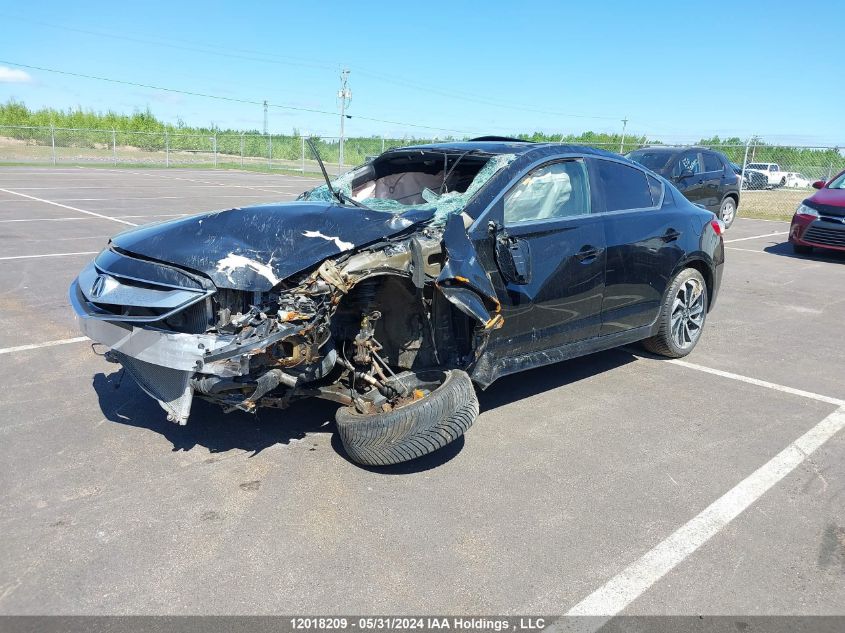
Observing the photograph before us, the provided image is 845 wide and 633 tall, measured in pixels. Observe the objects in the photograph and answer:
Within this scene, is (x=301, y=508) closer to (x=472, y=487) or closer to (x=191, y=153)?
(x=472, y=487)

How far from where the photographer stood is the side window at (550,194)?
4.52m

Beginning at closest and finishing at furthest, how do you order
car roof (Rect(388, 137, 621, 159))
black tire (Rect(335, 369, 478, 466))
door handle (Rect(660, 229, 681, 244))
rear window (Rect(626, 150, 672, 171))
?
black tire (Rect(335, 369, 478, 466)), car roof (Rect(388, 137, 621, 159)), door handle (Rect(660, 229, 681, 244)), rear window (Rect(626, 150, 672, 171))

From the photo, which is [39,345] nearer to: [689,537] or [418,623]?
[418,623]

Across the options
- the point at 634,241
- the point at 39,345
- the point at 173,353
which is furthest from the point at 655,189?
the point at 39,345

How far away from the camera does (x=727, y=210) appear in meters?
16.0

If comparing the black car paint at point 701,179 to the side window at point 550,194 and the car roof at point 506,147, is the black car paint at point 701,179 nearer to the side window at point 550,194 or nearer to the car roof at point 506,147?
the car roof at point 506,147

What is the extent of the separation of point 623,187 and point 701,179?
33.7ft

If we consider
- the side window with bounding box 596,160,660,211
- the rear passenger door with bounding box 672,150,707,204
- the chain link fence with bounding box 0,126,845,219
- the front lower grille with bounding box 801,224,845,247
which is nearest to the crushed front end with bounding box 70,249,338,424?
the side window with bounding box 596,160,660,211

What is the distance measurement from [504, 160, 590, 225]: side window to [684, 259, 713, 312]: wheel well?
151 centimetres

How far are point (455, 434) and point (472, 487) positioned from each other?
30cm

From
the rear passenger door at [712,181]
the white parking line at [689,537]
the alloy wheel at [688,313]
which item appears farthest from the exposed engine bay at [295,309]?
the rear passenger door at [712,181]

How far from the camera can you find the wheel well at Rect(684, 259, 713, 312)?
5.93 meters

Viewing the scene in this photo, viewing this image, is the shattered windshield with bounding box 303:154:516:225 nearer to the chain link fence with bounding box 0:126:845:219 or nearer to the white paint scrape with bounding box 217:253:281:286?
the white paint scrape with bounding box 217:253:281:286

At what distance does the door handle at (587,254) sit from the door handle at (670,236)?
2.97 ft
